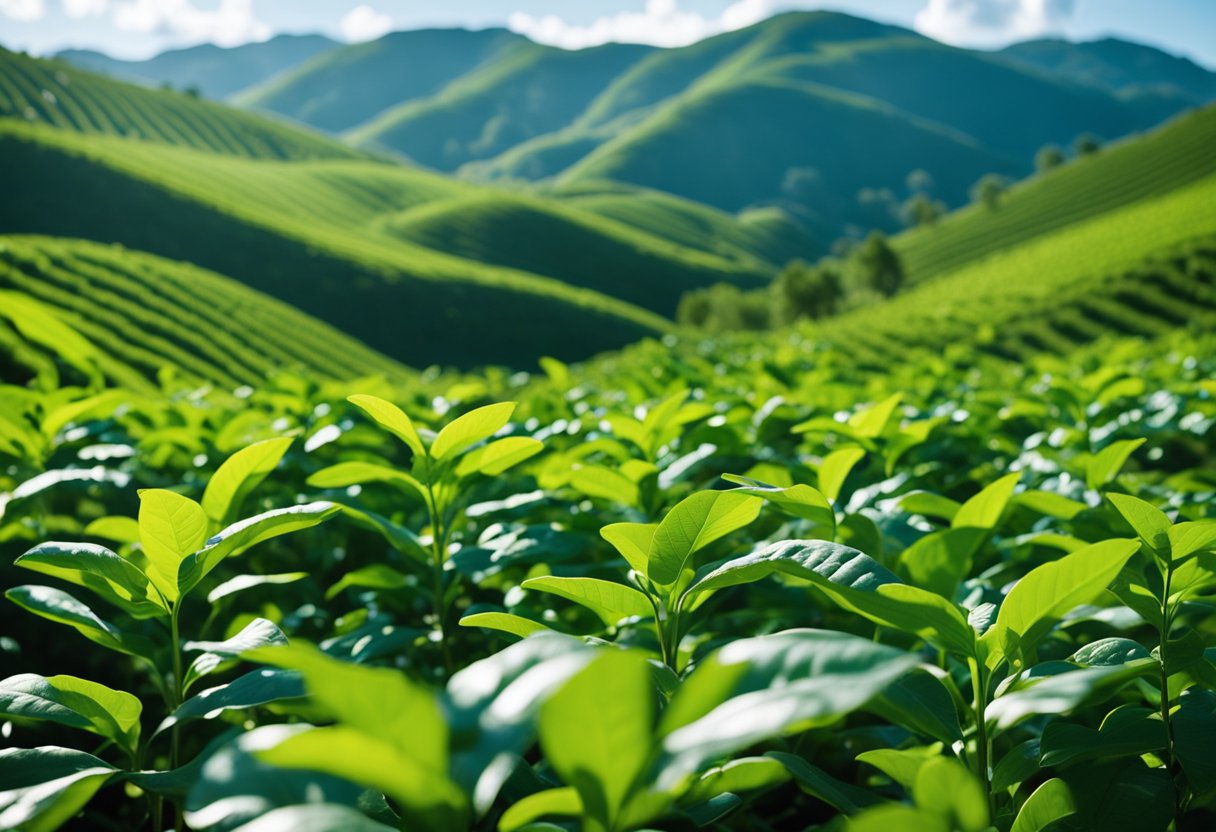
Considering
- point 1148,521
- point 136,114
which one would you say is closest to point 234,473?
point 1148,521

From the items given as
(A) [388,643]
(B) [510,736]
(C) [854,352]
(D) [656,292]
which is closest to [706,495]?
(B) [510,736]

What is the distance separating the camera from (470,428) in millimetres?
1627

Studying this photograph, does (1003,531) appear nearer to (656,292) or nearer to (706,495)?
(706,495)

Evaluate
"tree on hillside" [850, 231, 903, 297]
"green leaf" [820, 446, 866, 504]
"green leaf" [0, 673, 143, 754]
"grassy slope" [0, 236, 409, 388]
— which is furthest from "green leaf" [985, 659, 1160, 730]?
"tree on hillside" [850, 231, 903, 297]

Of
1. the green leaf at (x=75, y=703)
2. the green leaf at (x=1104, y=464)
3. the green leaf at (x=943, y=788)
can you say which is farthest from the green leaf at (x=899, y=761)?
the green leaf at (x=1104, y=464)

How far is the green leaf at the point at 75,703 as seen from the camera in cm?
118

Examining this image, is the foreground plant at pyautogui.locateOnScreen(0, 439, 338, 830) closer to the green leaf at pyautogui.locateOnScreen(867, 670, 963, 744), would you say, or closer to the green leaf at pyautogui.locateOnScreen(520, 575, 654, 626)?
the green leaf at pyautogui.locateOnScreen(520, 575, 654, 626)

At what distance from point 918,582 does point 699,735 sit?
3.06 ft

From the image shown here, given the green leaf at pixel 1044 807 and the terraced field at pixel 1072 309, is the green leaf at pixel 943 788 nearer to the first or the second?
the green leaf at pixel 1044 807

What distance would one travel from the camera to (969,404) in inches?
146

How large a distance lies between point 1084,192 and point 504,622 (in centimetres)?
10182

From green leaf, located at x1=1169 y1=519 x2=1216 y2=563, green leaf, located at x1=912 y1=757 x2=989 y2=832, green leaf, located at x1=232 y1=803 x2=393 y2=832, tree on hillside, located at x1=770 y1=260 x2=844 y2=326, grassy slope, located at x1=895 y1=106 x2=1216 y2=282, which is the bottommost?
tree on hillside, located at x1=770 y1=260 x2=844 y2=326

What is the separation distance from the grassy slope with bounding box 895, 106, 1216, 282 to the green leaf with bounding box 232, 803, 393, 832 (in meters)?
89.3

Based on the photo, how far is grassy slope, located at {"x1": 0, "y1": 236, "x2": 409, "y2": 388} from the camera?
21062 mm
